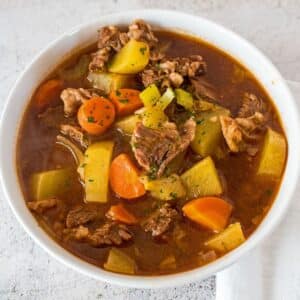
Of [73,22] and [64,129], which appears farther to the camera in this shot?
[73,22]

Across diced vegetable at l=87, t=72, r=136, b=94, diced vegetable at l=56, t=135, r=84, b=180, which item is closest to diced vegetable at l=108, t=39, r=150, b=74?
diced vegetable at l=87, t=72, r=136, b=94

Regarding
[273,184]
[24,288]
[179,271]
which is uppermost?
[273,184]

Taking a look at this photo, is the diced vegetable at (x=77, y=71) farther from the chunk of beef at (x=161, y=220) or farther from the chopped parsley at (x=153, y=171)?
the chunk of beef at (x=161, y=220)

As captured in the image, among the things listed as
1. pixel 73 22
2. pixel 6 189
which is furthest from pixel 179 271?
pixel 73 22

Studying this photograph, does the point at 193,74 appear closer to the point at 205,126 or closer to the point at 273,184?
the point at 205,126

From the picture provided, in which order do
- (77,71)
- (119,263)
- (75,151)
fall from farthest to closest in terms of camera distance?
1. (77,71)
2. (75,151)
3. (119,263)

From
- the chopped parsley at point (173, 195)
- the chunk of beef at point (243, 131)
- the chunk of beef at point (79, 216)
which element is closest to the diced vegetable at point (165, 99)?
the chunk of beef at point (243, 131)

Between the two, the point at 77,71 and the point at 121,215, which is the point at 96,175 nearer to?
the point at 121,215

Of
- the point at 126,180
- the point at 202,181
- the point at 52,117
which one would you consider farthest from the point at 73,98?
the point at 202,181
